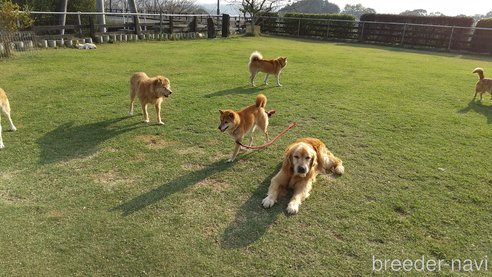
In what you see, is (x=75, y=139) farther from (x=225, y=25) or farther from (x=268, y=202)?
(x=225, y=25)

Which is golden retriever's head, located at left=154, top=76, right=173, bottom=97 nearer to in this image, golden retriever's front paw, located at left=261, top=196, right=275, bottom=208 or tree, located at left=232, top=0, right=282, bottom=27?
golden retriever's front paw, located at left=261, top=196, right=275, bottom=208

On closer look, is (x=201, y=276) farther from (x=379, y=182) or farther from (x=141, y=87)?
(x=141, y=87)

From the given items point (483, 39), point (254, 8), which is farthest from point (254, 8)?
point (483, 39)

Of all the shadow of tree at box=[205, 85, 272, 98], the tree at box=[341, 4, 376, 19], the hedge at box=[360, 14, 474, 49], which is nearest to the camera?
the shadow of tree at box=[205, 85, 272, 98]

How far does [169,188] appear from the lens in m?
4.08

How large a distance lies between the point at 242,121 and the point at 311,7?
154 ft

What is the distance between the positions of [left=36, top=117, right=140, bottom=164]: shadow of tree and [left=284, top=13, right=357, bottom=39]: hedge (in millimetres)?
23807

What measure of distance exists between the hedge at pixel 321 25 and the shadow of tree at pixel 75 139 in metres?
23.8

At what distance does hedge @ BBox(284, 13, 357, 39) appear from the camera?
26.3 meters

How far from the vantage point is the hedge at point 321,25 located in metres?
26.3

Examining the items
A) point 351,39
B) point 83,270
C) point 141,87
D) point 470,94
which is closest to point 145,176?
point 83,270

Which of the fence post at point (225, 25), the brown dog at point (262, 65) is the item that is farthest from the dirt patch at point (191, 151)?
the fence post at point (225, 25)

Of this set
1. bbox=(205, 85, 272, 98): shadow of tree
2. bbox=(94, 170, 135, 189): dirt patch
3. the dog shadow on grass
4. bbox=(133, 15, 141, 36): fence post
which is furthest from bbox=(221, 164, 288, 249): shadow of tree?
bbox=(133, 15, 141, 36): fence post

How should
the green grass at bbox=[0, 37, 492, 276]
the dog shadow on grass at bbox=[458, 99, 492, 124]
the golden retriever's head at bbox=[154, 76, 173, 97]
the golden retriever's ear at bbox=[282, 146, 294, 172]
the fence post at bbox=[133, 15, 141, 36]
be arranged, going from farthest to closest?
the fence post at bbox=[133, 15, 141, 36]
the dog shadow on grass at bbox=[458, 99, 492, 124]
the golden retriever's head at bbox=[154, 76, 173, 97]
the golden retriever's ear at bbox=[282, 146, 294, 172]
the green grass at bbox=[0, 37, 492, 276]
